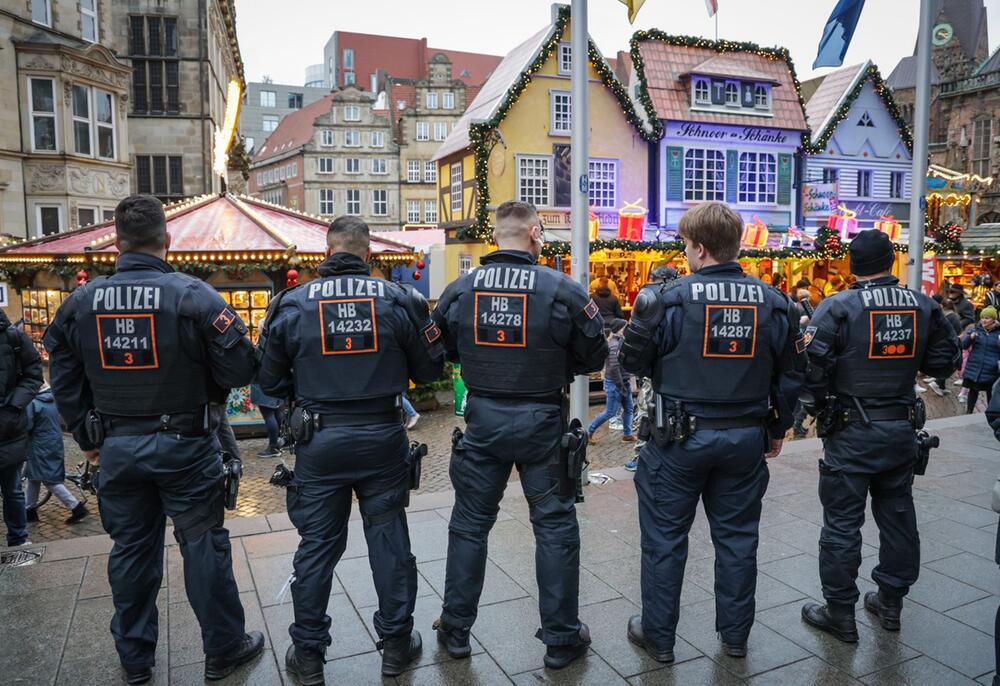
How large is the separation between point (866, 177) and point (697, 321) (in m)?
25.3

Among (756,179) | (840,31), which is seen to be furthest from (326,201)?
(840,31)

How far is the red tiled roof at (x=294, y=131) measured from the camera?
5698 cm

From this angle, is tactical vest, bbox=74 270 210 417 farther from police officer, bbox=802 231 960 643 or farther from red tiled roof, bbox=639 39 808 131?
red tiled roof, bbox=639 39 808 131

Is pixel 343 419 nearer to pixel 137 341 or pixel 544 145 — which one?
pixel 137 341

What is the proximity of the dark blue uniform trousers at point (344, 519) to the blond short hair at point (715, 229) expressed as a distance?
1807 millimetres

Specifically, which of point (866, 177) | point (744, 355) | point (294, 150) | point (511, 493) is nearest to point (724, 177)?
point (866, 177)

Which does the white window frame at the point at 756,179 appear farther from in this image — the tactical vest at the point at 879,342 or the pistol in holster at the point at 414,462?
the pistol in holster at the point at 414,462

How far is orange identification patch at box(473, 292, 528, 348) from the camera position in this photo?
3.73 m

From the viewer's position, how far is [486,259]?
154 inches

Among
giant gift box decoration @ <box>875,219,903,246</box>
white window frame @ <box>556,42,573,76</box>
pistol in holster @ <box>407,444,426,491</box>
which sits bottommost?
pistol in holster @ <box>407,444,426,491</box>

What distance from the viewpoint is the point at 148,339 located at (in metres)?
3.50

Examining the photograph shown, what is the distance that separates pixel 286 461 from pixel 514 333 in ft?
19.7

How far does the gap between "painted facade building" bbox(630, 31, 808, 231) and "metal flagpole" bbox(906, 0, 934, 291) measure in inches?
518

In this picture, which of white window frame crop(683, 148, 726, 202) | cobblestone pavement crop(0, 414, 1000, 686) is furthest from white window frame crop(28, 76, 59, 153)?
white window frame crop(683, 148, 726, 202)
